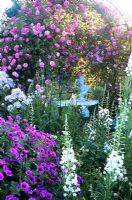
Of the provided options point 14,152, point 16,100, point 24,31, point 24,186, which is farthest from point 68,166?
point 24,31

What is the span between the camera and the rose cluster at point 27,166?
2597 millimetres

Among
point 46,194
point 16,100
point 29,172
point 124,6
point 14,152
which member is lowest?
point 46,194

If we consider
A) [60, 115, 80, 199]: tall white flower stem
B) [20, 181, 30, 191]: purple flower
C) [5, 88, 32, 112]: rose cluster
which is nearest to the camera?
[60, 115, 80, 199]: tall white flower stem

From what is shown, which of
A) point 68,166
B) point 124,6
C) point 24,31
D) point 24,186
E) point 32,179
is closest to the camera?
point 68,166

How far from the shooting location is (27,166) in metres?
2.72

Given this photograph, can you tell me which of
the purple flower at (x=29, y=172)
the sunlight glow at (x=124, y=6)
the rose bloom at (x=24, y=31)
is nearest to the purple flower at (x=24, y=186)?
the purple flower at (x=29, y=172)

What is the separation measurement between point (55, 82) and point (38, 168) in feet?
9.88

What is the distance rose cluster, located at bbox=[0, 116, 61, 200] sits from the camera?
260cm

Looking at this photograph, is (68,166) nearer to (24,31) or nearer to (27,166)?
(27,166)

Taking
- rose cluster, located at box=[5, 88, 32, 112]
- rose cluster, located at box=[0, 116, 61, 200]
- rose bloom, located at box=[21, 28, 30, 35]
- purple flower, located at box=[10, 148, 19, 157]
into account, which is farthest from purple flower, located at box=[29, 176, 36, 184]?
rose bloom, located at box=[21, 28, 30, 35]

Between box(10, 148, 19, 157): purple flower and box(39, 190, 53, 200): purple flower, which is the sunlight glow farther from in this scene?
box(39, 190, 53, 200): purple flower

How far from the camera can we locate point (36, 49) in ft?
18.7

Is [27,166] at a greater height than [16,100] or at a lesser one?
lesser

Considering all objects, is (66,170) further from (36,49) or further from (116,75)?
(116,75)
